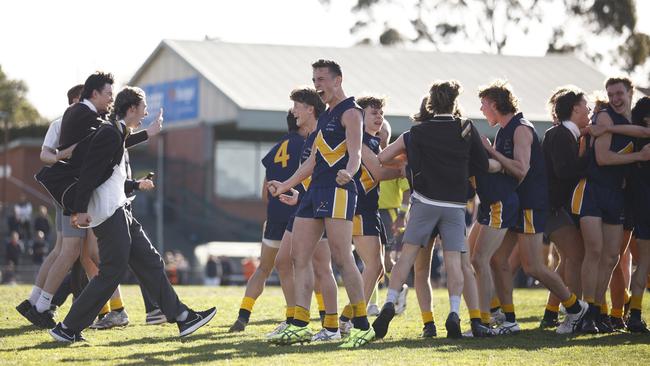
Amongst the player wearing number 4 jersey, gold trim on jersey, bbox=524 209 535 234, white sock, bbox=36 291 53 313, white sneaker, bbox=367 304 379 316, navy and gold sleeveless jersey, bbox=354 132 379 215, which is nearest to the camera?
gold trim on jersey, bbox=524 209 535 234

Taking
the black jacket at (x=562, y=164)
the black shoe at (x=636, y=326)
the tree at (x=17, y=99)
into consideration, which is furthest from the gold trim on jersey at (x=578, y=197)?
the tree at (x=17, y=99)

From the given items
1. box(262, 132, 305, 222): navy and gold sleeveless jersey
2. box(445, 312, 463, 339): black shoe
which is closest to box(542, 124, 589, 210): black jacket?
box(445, 312, 463, 339): black shoe

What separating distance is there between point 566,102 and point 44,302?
17.0 ft

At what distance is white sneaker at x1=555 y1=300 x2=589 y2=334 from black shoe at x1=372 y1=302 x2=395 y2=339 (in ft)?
6.16

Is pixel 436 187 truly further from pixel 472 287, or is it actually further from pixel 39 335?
pixel 39 335

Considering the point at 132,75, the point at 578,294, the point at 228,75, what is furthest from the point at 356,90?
the point at 578,294

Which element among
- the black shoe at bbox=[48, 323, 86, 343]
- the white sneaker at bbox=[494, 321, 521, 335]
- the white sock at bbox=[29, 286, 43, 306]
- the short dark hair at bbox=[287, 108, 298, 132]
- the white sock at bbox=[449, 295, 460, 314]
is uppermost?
the short dark hair at bbox=[287, 108, 298, 132]

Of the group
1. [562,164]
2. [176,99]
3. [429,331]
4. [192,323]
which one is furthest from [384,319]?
[176,99]

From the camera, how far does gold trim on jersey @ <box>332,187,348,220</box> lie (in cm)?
951

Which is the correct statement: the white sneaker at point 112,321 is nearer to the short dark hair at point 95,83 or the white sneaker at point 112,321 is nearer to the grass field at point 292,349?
the grass field at point 292,349

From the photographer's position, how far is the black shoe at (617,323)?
11.4m

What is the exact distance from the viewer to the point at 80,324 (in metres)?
9.73

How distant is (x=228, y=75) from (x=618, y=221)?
33303 millimetres

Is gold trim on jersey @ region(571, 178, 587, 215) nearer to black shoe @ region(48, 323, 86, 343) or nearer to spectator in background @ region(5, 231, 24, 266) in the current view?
black shoe @ region(48, 323, 86, 343)
